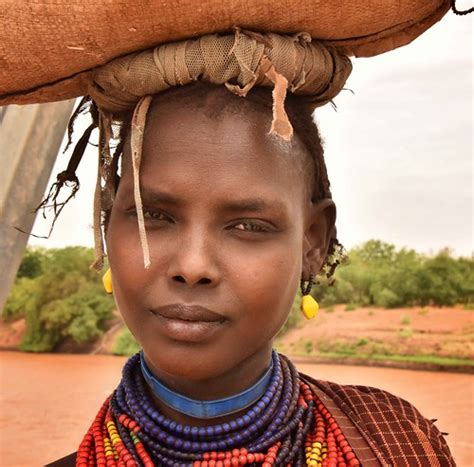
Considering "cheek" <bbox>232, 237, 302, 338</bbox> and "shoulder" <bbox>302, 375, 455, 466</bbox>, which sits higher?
"cheek" <bbox>232, 237, 302, 338</bbox>

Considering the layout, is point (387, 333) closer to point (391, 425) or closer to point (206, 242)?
point (391, 425)

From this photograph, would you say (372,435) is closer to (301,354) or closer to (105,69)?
(105,69)

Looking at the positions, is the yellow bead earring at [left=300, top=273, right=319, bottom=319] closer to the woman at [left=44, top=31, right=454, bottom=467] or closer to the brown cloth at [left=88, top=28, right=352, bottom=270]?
the woman at [left=44, top=31, right=454, bottom=467]

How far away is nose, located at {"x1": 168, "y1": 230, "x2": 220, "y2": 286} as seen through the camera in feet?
5.27

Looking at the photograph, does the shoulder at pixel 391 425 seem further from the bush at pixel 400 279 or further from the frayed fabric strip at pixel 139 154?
the bush at pixel 400 279

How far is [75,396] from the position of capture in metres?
13.0

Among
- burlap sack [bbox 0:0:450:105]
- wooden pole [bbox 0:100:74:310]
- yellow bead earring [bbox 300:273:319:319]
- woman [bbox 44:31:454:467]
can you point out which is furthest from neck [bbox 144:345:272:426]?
wooden pole [bbox 0:100:74:310]

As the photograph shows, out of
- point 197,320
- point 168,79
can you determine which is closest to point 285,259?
point 197,320

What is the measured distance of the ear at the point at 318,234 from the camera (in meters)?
2.02

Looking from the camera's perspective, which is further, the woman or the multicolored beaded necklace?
the multicolored beaded necklace

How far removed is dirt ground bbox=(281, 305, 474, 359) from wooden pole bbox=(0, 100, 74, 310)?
1061 centimetres

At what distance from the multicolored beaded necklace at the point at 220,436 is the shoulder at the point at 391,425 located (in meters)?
0.12

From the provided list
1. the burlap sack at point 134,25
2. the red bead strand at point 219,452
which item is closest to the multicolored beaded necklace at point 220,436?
the red bead strand at point 219,452

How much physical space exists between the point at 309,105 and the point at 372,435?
3.18 ft
